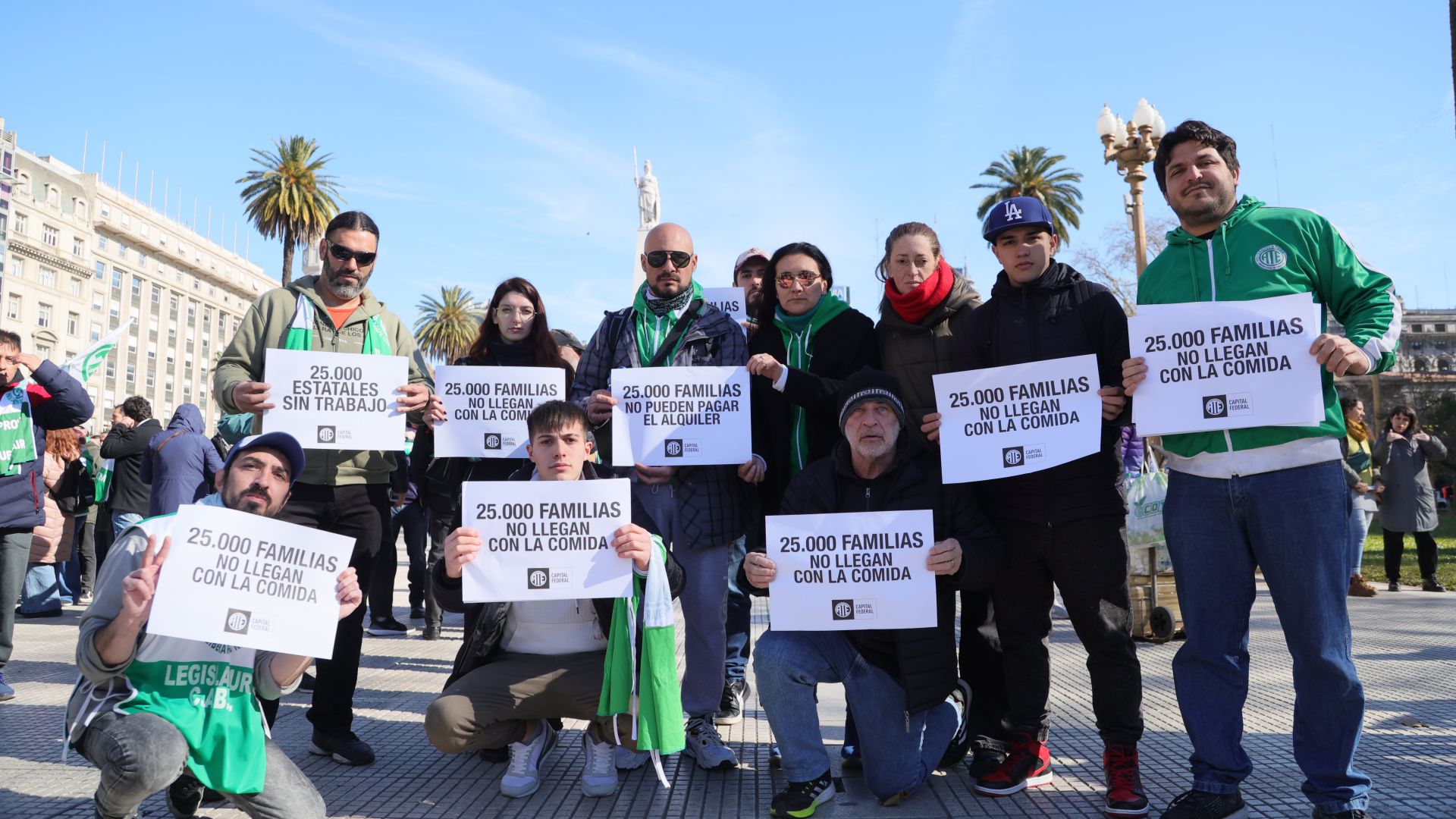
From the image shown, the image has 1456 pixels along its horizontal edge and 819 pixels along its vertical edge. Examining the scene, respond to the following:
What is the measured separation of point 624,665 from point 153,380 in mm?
97768

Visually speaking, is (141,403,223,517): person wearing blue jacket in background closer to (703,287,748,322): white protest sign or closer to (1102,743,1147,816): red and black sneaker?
(703,287,748,322): white protest sign

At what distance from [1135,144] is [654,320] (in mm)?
14153

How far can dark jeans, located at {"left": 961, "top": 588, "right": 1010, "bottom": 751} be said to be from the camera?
4.52m

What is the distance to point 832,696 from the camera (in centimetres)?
620

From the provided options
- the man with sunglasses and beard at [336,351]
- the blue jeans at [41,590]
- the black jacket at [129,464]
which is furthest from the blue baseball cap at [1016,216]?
the blue jeans at [41,590]

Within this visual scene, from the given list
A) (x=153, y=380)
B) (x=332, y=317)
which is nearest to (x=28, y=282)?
(x=153, y=380)

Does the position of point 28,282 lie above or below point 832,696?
above

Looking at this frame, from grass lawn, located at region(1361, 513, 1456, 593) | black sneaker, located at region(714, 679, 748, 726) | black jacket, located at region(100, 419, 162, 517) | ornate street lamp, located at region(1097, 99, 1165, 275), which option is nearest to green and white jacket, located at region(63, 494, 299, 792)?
black sneaker, located at region(714, 679, 748, 726)

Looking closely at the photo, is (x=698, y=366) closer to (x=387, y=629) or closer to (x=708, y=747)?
(x=708, y=747)

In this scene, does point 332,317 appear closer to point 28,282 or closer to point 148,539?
point 148,539

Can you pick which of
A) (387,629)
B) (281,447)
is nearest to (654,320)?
(281,447)

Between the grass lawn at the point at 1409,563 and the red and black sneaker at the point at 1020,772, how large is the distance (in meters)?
10.6

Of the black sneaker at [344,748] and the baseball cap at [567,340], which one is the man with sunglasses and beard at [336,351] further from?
the baseball cap at [567,340]

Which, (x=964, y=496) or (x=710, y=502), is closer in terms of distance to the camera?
(x=964, y=496)
